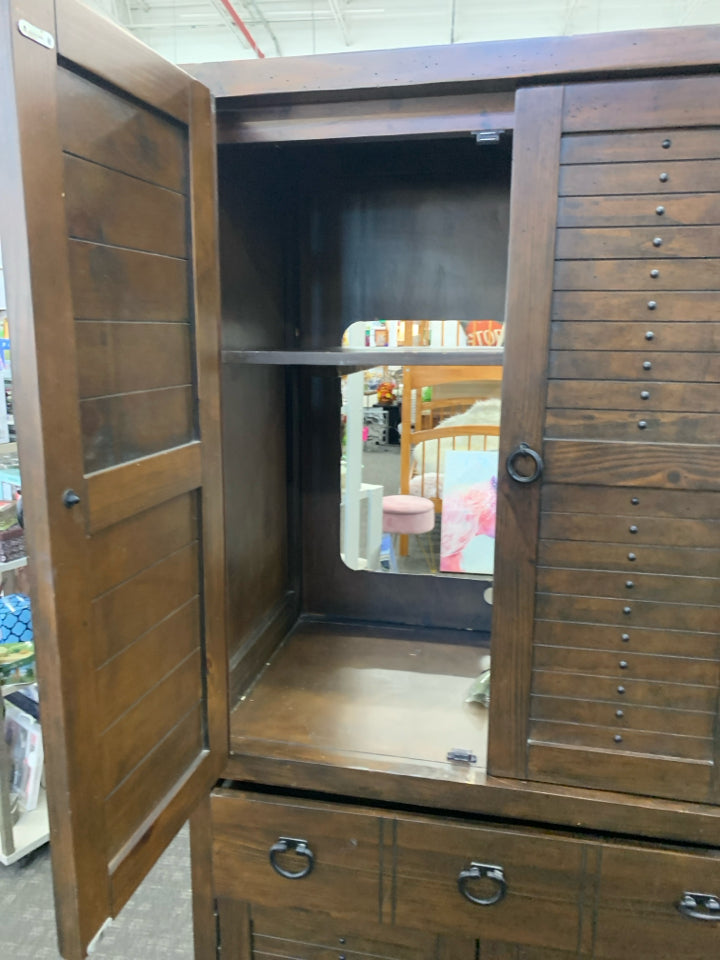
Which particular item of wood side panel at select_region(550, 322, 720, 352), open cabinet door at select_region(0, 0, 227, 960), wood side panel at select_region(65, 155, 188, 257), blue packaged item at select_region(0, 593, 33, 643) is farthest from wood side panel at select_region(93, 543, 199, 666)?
blue packaged item at select_region(0, 593, 33, 643)

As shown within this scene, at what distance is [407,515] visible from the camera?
1746 millimetres

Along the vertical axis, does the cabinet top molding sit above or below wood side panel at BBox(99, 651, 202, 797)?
above

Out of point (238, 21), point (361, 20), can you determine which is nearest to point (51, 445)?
point (238, 21)

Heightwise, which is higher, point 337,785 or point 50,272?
point 50,272

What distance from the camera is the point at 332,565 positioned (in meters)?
1.81

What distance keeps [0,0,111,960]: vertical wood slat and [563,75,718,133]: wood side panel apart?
69cm

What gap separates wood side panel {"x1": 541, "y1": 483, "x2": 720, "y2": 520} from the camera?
108 cm

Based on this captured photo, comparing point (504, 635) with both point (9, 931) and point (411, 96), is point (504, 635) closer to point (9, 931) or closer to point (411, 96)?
point (411, 96)

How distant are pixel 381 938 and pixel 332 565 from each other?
80 centimetres

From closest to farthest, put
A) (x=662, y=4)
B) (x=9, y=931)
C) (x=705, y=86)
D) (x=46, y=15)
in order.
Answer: (x=46, y=15)
(x=705, y=86)
(x=9, y=931)
(x=662, y=4)

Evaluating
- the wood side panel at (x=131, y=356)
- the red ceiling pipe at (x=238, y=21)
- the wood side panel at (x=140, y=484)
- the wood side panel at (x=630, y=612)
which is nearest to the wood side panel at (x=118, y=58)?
the wood side panel at (x=131, y=356)

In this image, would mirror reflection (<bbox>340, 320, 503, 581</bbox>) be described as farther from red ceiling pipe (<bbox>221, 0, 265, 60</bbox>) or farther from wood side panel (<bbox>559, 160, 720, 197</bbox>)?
red ceiling pipe (<bbox>221, 0, 265, 60</bbox>)

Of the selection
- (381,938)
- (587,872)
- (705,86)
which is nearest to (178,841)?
(381,938)

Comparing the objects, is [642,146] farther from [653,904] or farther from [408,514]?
[653,904]
